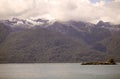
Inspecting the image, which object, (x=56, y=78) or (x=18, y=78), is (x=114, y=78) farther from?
(x=18, y=78)

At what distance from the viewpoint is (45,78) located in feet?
381

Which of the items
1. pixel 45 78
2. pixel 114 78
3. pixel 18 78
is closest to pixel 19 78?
pixel 18 78

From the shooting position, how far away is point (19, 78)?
118062 mm

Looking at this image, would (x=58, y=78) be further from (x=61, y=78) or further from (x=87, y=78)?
(x=87, y=78)

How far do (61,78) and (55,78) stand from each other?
2398mm

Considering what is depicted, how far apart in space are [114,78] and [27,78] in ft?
102

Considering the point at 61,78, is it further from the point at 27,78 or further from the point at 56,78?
the point at 27,78

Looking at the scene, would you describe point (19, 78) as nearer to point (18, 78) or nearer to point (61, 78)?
point (18, 78)

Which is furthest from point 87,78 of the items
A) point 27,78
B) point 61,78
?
point 27,78

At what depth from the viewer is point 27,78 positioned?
116 metres

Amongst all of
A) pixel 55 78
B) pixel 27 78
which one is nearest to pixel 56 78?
pixel 55 78

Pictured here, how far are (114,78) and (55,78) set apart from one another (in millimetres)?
20842

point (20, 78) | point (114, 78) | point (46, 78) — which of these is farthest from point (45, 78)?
point (114, 78)

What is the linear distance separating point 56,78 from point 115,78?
2088 cm
